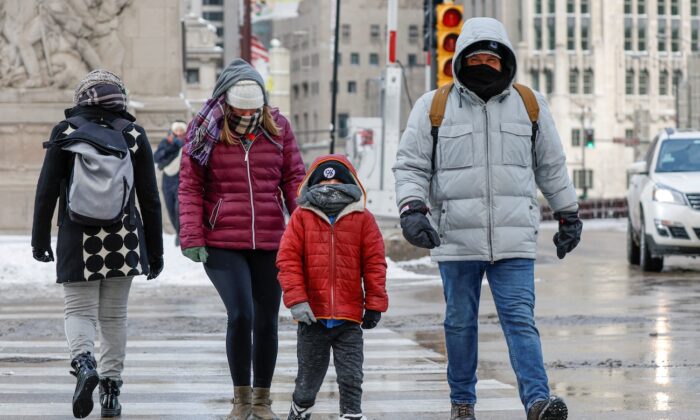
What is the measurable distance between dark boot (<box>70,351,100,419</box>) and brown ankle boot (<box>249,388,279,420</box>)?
32.3 inches

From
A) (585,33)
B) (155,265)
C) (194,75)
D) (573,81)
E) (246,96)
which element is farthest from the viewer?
(585,33)

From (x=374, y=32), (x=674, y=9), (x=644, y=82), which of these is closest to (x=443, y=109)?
(x=644, y=82)

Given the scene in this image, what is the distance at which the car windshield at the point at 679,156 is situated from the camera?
71.9ft

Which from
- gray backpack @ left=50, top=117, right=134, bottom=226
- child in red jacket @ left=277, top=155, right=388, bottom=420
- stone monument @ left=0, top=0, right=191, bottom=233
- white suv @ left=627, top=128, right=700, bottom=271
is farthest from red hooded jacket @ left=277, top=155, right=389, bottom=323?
stone monument @ left=0, top=0, right=191, bottom=233

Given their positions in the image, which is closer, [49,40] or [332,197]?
[332,197]

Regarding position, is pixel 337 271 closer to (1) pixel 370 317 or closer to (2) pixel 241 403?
(1) pixel 370 317

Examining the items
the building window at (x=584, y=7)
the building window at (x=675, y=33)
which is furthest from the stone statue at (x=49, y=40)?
the building window at (x=675, y=33)

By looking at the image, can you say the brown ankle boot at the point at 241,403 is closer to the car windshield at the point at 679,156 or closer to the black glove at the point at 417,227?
the black glove at the point at 417,227

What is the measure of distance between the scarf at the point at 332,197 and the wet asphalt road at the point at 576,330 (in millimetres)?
1502

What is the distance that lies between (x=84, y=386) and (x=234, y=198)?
1238 mm

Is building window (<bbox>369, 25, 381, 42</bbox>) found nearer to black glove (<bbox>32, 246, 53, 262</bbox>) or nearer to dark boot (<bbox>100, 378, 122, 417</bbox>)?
black glove (<bbox>32, 246, 53, 262</bbox>)

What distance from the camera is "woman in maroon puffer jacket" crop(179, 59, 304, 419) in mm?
8562

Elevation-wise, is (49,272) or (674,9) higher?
(674,9)

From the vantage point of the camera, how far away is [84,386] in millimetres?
8305
